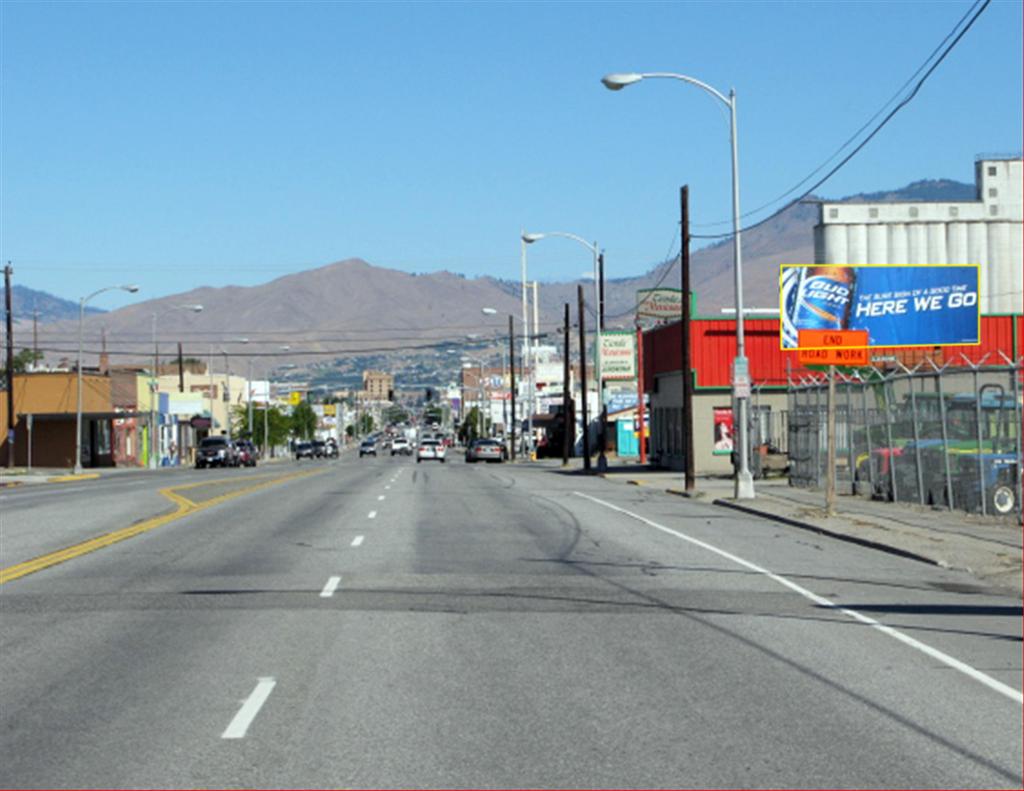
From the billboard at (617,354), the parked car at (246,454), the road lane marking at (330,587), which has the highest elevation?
Result: the billboard at (617,354)

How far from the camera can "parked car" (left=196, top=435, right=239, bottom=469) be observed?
82.2 meters

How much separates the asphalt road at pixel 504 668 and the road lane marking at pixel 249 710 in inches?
1.2

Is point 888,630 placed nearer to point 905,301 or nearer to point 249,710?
point 249,710

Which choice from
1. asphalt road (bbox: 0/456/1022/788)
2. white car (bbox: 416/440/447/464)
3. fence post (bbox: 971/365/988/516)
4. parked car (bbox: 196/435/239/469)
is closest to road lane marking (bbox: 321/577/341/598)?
asphalt road (bbox: 0/456/1022/788)

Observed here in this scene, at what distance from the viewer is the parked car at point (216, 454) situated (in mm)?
82250

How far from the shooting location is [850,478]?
122ft

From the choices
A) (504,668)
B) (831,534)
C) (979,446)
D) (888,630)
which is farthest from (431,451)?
(504,668)

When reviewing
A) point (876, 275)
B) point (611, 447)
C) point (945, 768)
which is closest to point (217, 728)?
point (945, 768)

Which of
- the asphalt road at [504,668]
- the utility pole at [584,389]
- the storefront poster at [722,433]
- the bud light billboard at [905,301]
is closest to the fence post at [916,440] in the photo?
the asphalt road at [504,668]

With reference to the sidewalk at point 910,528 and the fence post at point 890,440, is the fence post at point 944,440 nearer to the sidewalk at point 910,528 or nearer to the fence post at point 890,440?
the sidewalk at point 910,528

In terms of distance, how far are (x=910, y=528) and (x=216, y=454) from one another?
2420 inches

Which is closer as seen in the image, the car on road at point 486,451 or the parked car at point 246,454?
the parked car at point 246,454

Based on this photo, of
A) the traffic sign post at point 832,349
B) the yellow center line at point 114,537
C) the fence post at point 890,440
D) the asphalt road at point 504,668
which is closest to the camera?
the asphalt road at point 504,668

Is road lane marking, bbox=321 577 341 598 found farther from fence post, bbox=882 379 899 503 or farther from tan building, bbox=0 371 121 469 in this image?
tan building, bbox=0 371 121 469
